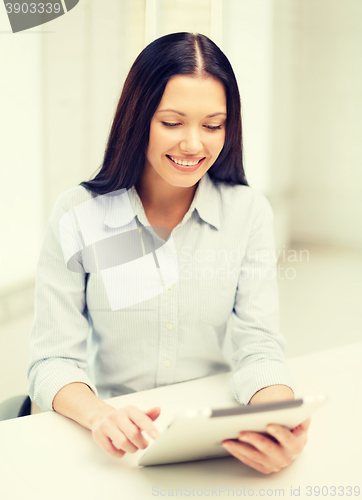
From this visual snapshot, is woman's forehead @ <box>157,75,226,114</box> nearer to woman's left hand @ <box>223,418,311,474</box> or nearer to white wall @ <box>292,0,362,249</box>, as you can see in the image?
woman's left hand @ <box>223,418,311,474</box>

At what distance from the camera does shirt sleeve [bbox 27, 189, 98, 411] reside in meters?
0.99

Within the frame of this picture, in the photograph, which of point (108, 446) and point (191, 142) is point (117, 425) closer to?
point (108, 446)

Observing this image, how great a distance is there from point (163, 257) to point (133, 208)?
143 millimetres

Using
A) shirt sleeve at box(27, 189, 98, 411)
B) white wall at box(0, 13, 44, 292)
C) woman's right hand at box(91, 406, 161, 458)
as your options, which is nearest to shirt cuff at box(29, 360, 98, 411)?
shirt sleeve at box(27, 189, 98, 411)

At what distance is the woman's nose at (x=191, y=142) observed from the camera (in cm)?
100

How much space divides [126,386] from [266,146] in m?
2.31

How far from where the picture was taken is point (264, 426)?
2.20 ft

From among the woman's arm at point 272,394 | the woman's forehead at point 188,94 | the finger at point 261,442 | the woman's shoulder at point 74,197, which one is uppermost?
the woman's forehead at point 188,94

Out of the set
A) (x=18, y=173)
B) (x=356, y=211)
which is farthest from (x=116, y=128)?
(x=356, y=211)

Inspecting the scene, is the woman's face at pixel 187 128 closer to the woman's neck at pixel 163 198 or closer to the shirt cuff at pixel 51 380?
the woman's neck at pixel 163 198

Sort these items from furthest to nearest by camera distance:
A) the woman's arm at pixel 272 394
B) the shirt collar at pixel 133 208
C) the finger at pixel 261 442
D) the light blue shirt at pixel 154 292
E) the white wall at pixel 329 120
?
the white wall at pixel 329 120 < the shirt collar at pixel 133 208 < the light blue shirt at pixel 154 292 < the woman's arm at pixel 272 394 < the finger at pixel 261 442

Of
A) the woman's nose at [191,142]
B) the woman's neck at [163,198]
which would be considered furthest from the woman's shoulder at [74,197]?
the woman's nose at [191,142]

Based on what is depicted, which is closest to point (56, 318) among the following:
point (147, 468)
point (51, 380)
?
point (51, 380)

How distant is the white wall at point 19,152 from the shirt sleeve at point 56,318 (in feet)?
3.31
